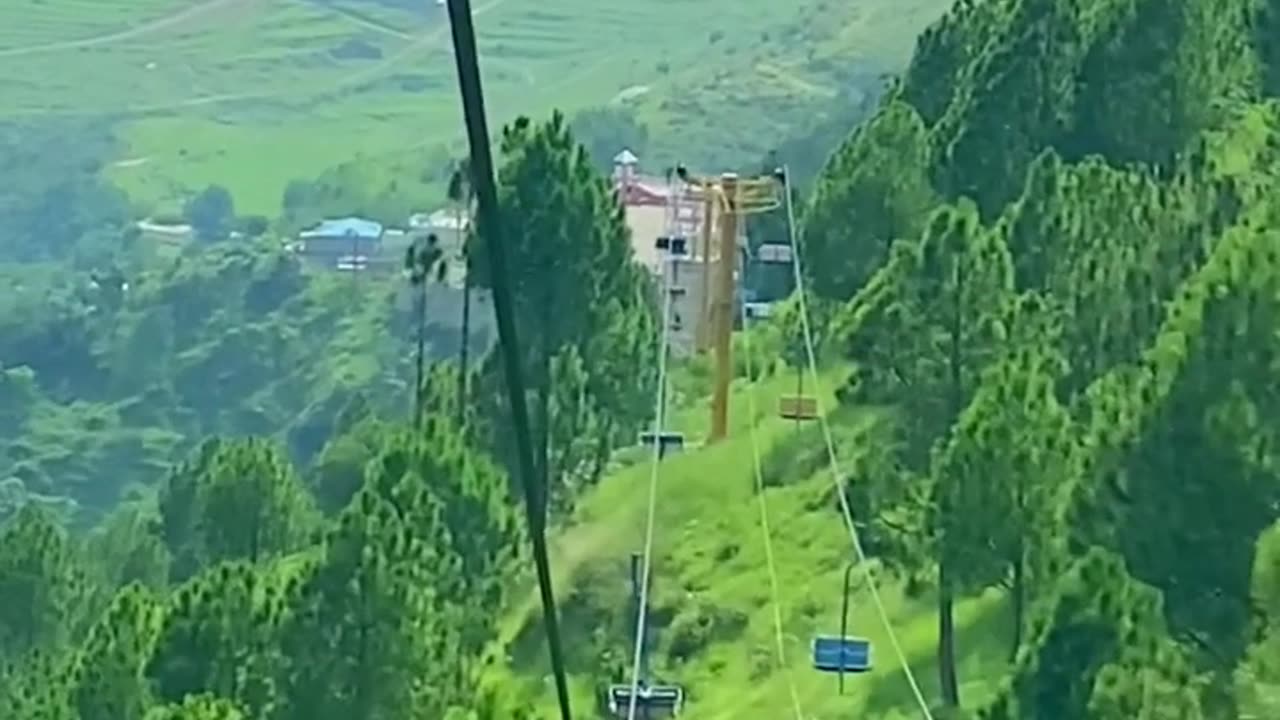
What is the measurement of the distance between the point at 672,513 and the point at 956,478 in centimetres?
511

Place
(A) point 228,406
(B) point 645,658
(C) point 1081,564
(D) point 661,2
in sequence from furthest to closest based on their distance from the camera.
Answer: (D) point 661,2 → (A) point 228,406 → (B) point 645,658 → (C) point 1081,564

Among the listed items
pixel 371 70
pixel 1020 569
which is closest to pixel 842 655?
pixel 1020 569

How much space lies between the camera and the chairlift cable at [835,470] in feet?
42.9

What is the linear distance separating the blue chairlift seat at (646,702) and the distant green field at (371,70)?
A: 30.5 meters

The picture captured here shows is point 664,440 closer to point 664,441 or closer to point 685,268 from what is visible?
point 664,441

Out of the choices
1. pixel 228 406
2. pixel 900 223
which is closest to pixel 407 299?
pixel 228 406

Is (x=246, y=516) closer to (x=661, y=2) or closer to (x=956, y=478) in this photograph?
(x=956, y=478)

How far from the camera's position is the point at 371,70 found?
57688 mm

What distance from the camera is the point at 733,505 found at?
16391 mm

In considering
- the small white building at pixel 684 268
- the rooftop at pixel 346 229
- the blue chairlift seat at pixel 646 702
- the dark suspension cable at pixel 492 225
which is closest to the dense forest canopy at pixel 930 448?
the blue chairlift seat at pixel 646 702

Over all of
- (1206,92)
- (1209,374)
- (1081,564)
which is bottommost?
(1081,564)

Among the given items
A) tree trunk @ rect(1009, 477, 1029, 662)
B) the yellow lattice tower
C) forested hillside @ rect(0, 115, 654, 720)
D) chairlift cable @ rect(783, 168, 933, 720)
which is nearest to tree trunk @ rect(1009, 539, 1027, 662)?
tree trunk @ rect(1009, 477, 1029, 662)

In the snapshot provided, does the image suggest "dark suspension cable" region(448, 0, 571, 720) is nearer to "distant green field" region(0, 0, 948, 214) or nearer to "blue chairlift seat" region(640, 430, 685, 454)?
"blue chairlift seat" region(640, 430, 685, 454)

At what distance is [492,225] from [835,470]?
13.4 meters
